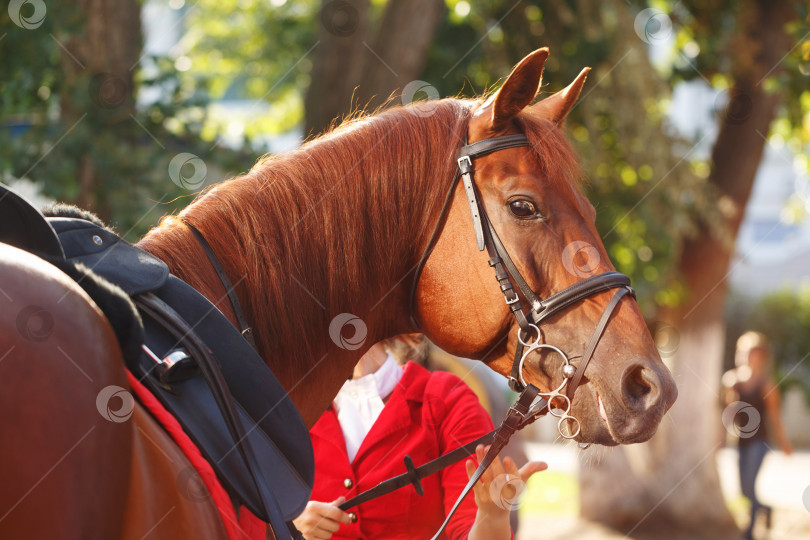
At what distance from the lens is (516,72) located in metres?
1.97

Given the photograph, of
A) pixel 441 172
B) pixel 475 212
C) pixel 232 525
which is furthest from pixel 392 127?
pixel 232 525

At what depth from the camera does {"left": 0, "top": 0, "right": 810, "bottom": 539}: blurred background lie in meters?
4.88

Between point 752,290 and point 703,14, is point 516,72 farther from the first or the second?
point 752,290

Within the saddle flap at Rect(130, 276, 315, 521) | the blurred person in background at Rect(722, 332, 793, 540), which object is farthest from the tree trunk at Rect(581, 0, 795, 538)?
the saddle flap at Rect(130, 276, 315, 521)

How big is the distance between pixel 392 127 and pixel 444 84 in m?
5.20

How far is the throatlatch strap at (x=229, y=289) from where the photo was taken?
6.04 feet

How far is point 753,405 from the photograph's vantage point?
7961 mm

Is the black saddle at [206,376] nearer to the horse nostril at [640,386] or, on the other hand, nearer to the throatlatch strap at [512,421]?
the throatlatch strap at [512,421]

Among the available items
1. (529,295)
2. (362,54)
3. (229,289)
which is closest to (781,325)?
(362,54)

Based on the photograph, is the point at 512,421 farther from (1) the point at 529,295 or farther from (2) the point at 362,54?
(2) the point at 362,54

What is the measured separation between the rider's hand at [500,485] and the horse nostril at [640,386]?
276 millimetres

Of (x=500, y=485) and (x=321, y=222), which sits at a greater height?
(x=321, y=222)

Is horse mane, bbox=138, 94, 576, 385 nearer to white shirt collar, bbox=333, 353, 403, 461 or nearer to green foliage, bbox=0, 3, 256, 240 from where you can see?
white shirt collar, bbox=333, 353, 403, 461

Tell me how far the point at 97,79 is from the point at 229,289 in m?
3.72
